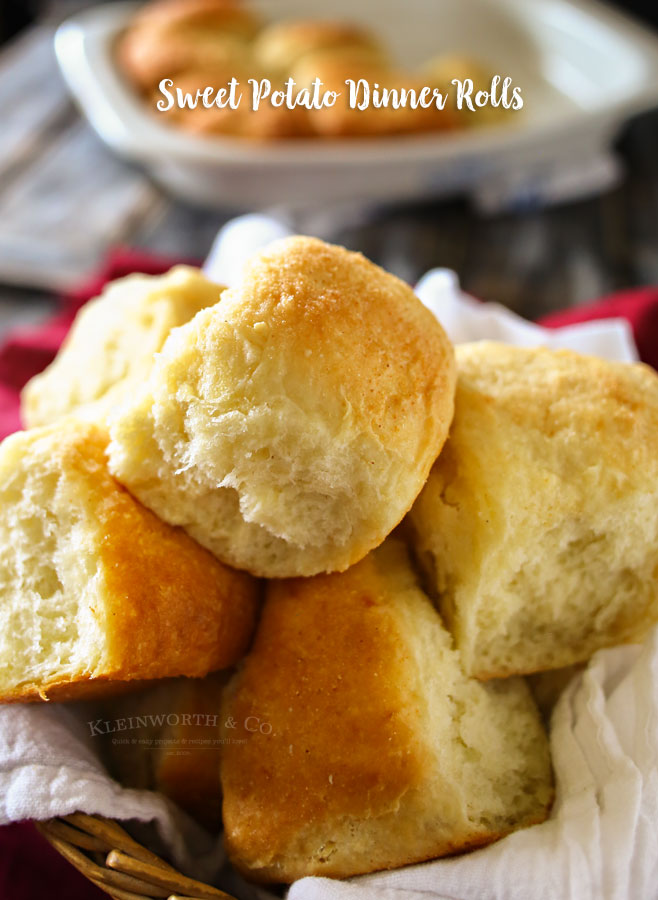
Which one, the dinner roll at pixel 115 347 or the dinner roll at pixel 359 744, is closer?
the dinner roll at pixel 359 744

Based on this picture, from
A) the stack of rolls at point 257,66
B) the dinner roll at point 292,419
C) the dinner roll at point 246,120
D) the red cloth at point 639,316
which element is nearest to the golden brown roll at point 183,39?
the stack of rolls at point 257,66

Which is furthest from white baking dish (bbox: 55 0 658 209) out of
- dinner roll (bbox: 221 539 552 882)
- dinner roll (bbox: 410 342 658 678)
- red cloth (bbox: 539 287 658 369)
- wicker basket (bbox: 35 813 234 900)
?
wicker basket (bbox: 35 813 234 900)

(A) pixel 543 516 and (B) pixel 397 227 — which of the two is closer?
(A) pixel 543 516

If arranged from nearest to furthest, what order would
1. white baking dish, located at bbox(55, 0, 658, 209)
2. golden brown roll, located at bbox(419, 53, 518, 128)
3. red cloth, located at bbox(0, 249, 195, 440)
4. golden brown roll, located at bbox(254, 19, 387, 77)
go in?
red cloth, located at bbox(0, 249, 195, 440)
white baking dish, located at bbox(55, 0, 658, 209)
golden brown roll, located at bbox(419, 53, 518, 128)
golden brown roll, located at bbox(254, 19, 387, 77)

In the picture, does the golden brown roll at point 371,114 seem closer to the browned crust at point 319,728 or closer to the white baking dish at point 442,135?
the white baking dish at point 442,135

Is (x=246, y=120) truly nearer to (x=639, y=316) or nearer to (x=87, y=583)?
(x=639, y=316)

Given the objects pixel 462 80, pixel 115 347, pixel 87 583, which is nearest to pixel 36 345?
pixel 115 347

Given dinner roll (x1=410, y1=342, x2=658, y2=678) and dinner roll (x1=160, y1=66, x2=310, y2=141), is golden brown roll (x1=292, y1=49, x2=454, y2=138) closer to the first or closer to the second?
dinner roll (x1=160, y1=66, x2=310, y2=141)
